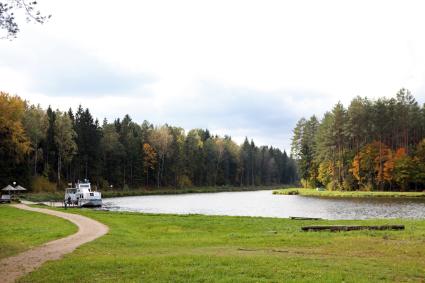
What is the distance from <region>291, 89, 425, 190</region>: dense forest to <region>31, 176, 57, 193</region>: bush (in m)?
59.7

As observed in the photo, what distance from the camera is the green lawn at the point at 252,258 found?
43.7ft

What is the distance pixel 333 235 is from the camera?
23406mm

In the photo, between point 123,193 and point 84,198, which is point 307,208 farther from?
point 123,193

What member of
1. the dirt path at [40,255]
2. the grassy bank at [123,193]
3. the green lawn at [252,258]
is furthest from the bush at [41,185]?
the green lawn at [252,258]

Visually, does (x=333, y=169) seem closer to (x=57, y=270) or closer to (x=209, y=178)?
(x=209, y=178)

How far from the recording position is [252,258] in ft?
52.7

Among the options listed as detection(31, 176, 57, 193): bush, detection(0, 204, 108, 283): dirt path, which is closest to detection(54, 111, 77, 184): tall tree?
detection(31, 176, 57, 193): bush

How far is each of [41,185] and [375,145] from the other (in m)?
67.1

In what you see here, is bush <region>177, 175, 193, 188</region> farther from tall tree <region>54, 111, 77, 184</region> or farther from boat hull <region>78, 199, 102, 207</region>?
boat hull <region>78, 199, 102, 207</region>

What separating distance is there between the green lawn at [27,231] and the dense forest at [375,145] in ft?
231

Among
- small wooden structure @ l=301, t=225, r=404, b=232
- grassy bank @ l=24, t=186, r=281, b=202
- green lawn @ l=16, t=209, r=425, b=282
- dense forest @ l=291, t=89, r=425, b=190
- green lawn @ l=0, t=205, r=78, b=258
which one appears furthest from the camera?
dense forest @ l=291, t=89, r=425, b=190

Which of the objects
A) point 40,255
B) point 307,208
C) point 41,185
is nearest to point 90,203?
point 307,208

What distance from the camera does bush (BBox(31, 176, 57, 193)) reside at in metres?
90.8

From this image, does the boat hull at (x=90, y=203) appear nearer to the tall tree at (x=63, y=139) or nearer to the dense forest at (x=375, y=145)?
the tall tree at (x=63, y=139)
